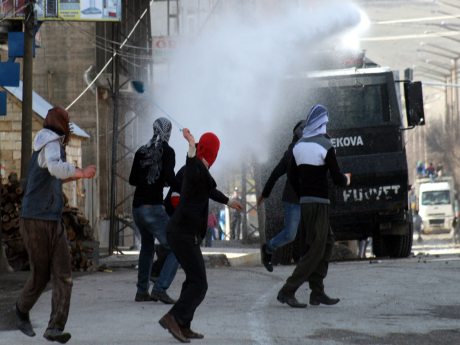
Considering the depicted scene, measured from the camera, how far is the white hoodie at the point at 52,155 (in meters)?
9.13

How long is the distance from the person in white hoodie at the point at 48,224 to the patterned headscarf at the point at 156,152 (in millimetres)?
3223

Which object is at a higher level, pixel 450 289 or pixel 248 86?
pixel 248 86

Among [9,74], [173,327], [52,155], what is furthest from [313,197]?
[9,74]

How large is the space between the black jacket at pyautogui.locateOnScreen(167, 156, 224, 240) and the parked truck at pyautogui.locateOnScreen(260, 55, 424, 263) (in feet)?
35.7

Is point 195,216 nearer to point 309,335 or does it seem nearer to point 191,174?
point 191,174

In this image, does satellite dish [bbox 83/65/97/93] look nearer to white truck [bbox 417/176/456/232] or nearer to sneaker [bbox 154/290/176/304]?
sneaker [bbox 154/290/176/304]

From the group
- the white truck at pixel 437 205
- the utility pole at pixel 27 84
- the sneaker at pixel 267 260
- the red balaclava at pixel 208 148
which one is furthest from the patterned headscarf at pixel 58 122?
the white truck at pixel 437 205

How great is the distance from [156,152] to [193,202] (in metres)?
2.99

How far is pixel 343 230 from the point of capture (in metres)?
22.0

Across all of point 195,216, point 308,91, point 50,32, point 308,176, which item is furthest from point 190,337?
point 50,32

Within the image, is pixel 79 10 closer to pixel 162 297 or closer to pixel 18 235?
pixel 18 235

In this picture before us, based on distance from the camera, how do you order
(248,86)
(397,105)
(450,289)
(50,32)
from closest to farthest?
(450,289)
(397,105)
(248,86)
(50,32)

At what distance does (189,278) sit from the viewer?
9.62 meters

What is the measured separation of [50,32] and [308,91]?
17.2 m
